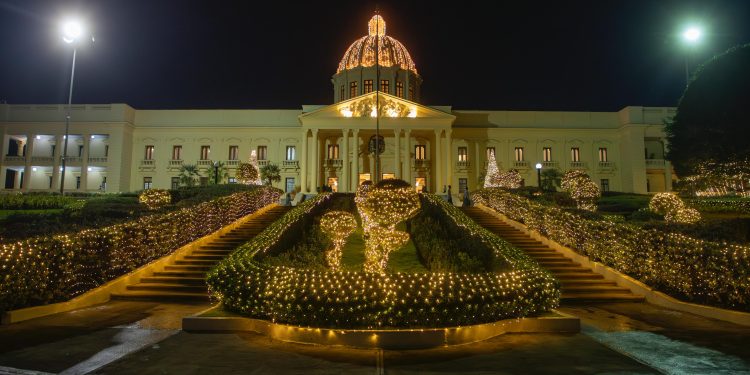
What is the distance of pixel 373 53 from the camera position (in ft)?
157

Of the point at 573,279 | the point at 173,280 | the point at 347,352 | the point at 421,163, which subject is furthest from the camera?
the point at 421,163

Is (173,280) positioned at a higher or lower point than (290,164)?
lower

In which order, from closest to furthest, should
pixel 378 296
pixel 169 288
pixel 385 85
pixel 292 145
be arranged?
1. pixel 378 296
2. pixel 169 288
3. pixel 292 145
4. pixel 385 85

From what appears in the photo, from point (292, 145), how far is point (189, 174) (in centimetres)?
1027

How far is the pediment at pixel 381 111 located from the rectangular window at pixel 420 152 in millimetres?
5731

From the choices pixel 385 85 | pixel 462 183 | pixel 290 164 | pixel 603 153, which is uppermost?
pixel 385 85

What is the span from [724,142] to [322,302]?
19761 mm

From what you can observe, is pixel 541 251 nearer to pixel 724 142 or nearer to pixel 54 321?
pixel 724 142

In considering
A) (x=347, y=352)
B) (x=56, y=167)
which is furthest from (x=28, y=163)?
(x=347, y=352)

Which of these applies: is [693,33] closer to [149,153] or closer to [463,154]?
[463,154]

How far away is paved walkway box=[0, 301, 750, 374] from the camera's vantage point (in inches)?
238

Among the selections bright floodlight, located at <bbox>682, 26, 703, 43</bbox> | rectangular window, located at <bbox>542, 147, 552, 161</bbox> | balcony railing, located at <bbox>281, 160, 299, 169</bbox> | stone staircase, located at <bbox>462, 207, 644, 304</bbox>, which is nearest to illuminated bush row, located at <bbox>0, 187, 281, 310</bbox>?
stone staircase, located at <bbox>462, 207, 644, 304</bbox>

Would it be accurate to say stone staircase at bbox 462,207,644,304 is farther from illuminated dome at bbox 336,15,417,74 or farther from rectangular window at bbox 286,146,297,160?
illuminated dome at bbox 336,15,417,74

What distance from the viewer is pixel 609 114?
48188mm
